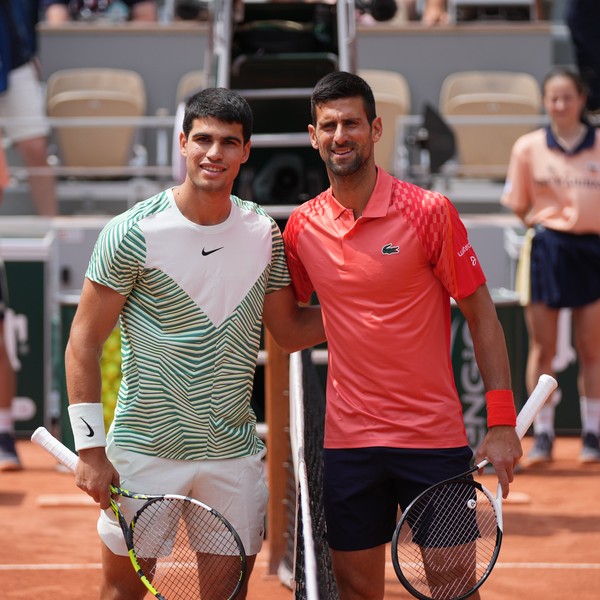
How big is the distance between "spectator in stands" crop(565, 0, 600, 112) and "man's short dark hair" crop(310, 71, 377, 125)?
6.46 metres

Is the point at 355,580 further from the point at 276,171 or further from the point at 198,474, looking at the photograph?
the point at 276,171

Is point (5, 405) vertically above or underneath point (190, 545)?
underneath

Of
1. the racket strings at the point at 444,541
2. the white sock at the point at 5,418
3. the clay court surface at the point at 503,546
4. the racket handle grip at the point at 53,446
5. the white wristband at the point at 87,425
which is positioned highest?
the white wristband at the point at 87,425

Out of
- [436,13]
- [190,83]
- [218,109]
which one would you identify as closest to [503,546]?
[218,109]

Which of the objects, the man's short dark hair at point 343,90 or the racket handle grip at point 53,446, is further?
the man's short dark hair at point 343,90

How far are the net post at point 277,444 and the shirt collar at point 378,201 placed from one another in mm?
Result: 1625

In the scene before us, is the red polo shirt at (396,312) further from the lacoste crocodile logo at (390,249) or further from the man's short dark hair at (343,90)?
the man's short dark hair at (343,90)

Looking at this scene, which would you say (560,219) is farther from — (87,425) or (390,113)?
(87,425)

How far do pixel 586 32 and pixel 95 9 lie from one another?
4.61 meters

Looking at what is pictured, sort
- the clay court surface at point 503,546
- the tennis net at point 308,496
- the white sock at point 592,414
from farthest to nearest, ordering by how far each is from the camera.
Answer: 1. the white sock at point 592,414
2. the clay court surface at point 503,546
3. the tennis net at point 308,496

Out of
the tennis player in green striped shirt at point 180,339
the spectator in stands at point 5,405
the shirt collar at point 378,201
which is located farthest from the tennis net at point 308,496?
the spectator in stands at point 5,405

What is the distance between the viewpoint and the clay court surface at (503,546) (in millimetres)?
5316

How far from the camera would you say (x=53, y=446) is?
11.7 ft

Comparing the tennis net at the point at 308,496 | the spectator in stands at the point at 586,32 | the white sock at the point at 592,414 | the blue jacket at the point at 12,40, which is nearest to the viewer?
the tennis net at the point at 308,496
